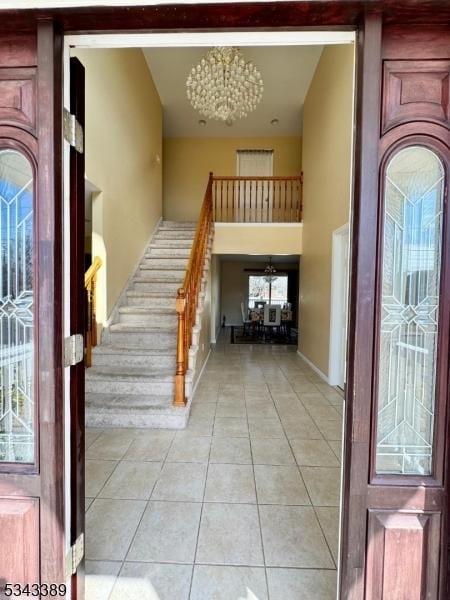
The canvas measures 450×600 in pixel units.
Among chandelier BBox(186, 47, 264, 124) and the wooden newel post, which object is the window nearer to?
chandelier BBox(186, 47, 264, 124)

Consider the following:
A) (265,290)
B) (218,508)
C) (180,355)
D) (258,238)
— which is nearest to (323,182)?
(258,238)

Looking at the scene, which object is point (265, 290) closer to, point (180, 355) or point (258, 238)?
point (258, 238)

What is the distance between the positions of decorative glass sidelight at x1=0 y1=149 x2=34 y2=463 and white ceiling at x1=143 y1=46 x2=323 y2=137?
19.7ft

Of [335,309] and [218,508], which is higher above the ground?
[335,309]

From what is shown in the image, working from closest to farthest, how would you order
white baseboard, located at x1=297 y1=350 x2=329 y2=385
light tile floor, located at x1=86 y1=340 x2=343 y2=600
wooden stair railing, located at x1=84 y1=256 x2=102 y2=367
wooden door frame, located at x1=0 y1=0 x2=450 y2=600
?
wooden door frame, located at x1=0 y1=0 x2=450 y2=600
light tile floor, located at x1=86 y1=340 x2=343 y2=600
wooden stair railing, located at x1=84 y1=256 x2=102 y2=367
white baseboard, located at x1=297 y1=350 x2=329 y2=385

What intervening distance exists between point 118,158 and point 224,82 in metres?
1.85

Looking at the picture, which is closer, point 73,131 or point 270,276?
point 73,131

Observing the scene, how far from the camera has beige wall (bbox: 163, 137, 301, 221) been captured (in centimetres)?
861

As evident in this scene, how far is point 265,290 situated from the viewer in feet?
42.0

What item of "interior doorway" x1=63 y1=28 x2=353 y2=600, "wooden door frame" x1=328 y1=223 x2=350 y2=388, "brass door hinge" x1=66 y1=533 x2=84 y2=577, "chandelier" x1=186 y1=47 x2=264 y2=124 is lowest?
"interior doorway" x1=63 y1=28 x2=353 y2=600

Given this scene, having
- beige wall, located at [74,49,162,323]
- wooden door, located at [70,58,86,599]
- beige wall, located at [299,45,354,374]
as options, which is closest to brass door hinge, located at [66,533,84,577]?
wooden door, located at [70,58,86,599]

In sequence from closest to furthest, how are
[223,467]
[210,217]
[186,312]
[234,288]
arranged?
[223,467]
[186,312]
[210,217]
[234,288]

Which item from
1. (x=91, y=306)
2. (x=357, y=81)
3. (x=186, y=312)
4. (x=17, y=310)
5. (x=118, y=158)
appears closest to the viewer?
(x=357, y=81)

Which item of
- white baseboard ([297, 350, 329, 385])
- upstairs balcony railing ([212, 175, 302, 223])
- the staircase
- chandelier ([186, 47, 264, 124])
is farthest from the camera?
upstairs balcony railing ([212, 175, 302, 223])
